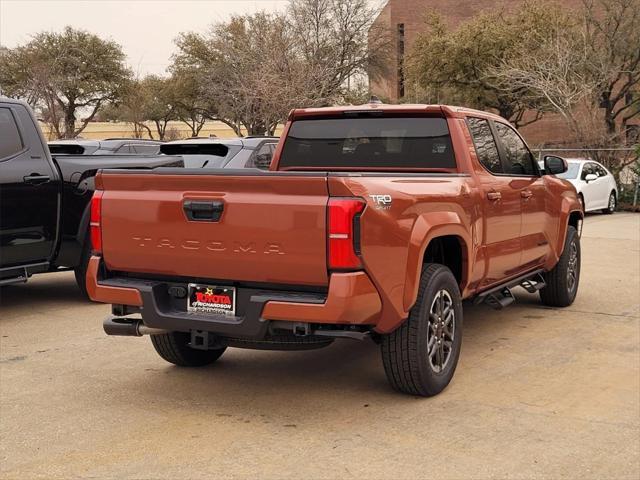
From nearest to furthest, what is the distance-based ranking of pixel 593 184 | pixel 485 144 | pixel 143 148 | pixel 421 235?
1. pixel 421 235
2. pixel 485 144
3. pixel 143 148
4. pixel 593 184

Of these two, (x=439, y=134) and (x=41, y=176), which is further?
(x=41, y=176)

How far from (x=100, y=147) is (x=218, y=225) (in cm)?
1040

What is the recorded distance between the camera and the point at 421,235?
15.9 feet

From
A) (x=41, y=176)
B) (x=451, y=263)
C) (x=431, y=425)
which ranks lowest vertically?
(x=431, y=425)

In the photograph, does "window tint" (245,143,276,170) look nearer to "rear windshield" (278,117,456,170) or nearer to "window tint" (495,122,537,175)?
"rear windshield" (278,117,456,170)

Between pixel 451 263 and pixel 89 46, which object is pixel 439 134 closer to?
pixel 451 263

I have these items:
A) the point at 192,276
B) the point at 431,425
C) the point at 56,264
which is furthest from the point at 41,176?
the point at 431,425

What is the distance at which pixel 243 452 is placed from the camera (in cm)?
420

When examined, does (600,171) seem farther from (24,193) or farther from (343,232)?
(343,232)

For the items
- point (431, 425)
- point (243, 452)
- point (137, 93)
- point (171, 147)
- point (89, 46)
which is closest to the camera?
point (243, 452)

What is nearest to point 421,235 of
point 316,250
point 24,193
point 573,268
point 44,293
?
point 316,250

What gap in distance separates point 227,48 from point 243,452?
41.6 metres

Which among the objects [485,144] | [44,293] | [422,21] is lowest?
[44,293]

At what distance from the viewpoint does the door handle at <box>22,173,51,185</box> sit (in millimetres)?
7797
